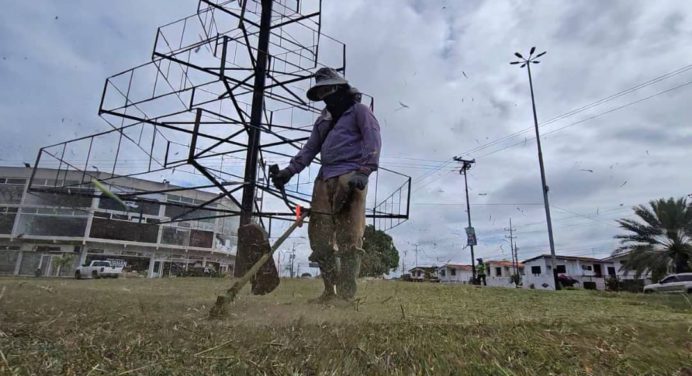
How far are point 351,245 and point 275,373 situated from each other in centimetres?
212

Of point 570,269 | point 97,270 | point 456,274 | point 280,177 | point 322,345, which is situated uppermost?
point 570,269

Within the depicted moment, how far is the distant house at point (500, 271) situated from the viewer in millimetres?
53531

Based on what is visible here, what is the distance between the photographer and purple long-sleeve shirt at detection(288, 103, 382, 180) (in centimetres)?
324

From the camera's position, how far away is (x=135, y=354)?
3.58 ft

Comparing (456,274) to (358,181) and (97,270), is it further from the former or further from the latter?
(358,181)

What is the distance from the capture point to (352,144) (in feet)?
11.1

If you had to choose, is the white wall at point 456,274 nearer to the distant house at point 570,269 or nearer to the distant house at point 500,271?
the distant house at point 500,271

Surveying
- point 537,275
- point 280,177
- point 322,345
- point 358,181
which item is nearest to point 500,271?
Answer: point 537,275

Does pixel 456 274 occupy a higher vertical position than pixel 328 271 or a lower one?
higher

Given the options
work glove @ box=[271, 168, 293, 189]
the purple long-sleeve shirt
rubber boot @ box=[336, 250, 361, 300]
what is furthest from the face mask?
rubber boot @ box=[336, 250, 361, 300]

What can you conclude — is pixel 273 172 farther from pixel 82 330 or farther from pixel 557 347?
pixel 557 347

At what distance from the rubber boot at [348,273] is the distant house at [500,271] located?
54457mm

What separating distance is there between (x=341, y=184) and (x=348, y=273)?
704 millimetres

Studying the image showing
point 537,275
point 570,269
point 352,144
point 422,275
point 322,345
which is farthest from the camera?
point 537,275
